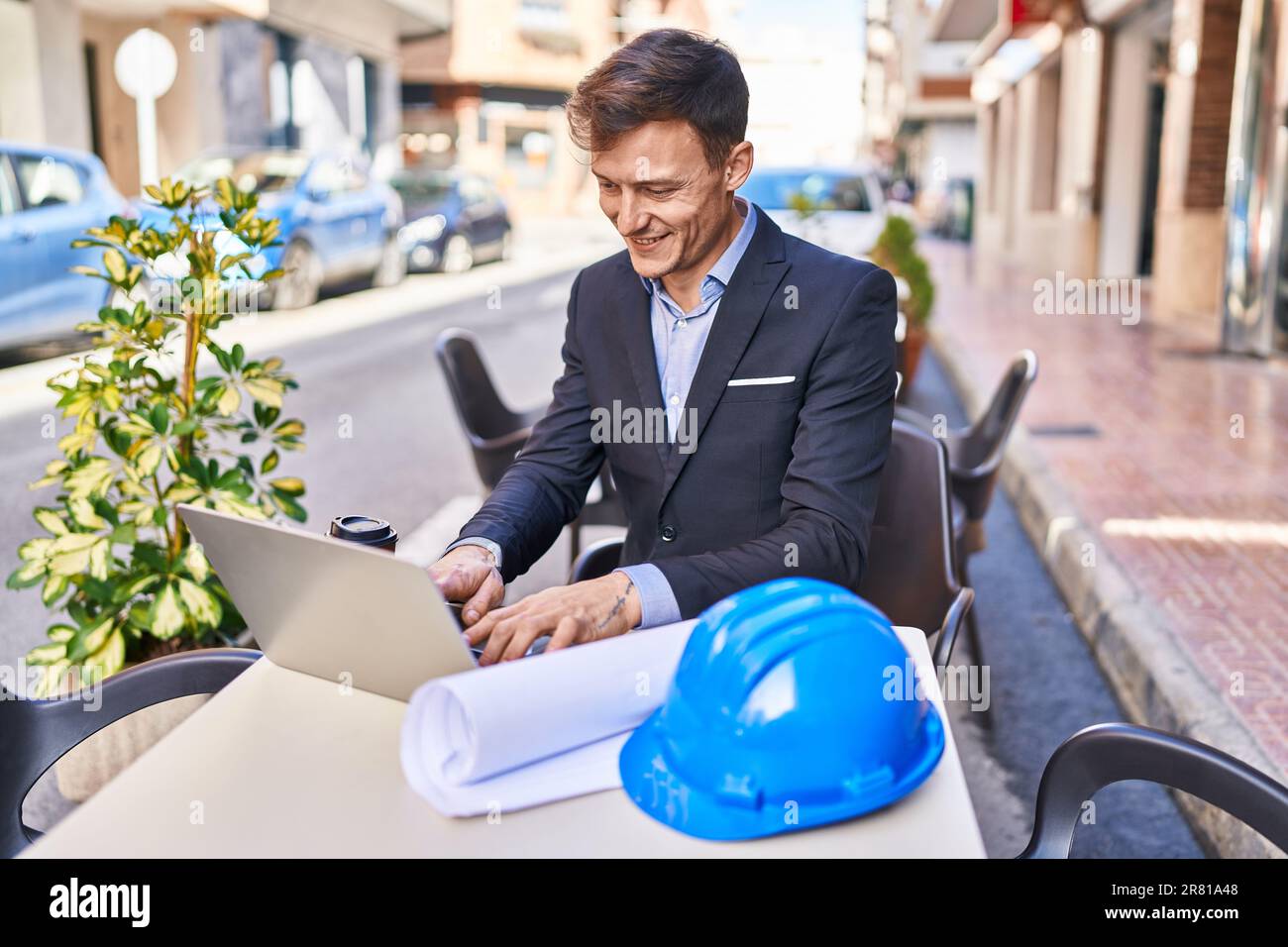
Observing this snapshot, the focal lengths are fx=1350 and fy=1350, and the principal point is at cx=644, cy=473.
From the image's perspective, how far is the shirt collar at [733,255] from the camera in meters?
2.55

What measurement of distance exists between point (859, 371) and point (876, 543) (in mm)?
943

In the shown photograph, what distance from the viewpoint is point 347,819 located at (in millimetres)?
1515

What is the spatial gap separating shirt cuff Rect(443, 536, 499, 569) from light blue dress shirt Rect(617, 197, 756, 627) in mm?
401

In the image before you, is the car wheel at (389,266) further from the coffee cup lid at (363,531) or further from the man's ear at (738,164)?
the coffee cup lid at (363,531)

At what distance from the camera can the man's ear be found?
2424 mm

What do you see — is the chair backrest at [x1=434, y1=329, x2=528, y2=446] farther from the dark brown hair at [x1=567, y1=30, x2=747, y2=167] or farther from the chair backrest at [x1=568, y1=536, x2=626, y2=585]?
the dark brown hair at [x1=567, y1=30, x2=747, y2=167]

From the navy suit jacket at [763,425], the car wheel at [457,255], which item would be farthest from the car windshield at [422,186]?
the navy suit jacket at [763,425]

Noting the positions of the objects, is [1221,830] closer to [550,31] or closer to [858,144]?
[550,31]

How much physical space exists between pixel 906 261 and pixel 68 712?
871cm

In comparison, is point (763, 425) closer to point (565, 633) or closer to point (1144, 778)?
point (565, 633)

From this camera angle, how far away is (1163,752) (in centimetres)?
205

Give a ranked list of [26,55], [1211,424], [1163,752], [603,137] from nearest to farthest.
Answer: [1163,752] < [603,137] < [1211,424] < [26,55]

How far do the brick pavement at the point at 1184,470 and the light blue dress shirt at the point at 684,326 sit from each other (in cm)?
194
